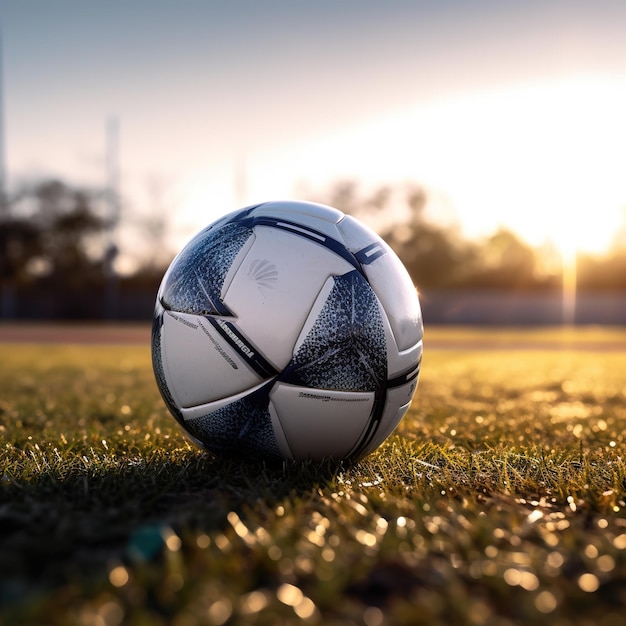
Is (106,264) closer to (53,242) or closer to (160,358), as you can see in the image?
(53,242)

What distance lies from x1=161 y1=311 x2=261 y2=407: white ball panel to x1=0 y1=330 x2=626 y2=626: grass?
384mm

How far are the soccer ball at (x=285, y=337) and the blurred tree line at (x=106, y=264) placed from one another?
4029cm

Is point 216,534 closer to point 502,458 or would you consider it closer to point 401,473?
point 401,473

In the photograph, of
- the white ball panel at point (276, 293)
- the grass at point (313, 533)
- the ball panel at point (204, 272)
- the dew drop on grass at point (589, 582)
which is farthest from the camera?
the ball panel at point (204, 272)

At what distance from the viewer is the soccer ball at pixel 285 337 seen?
115 inches

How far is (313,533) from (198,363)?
108 cm

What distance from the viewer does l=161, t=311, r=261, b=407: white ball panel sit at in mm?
2955

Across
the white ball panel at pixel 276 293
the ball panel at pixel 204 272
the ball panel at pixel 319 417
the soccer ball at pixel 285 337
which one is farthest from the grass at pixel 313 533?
the ball panel at pixel 204 272

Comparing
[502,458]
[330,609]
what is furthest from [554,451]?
[330,609]

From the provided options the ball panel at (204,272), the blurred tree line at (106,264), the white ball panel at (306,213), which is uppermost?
the white ball panel at (306,213)

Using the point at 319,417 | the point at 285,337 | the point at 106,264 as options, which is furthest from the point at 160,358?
the point at 106,264

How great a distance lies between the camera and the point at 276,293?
2.91m

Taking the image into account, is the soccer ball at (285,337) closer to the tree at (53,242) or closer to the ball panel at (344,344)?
the ball panel at (344,344)

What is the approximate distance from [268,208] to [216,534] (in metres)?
1.63
